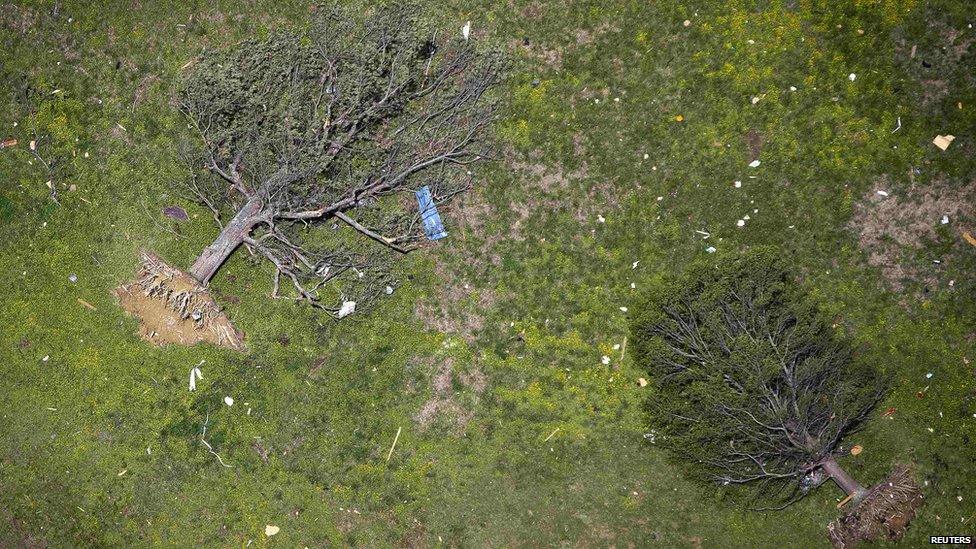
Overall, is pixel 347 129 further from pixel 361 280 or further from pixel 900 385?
pixel 900 385

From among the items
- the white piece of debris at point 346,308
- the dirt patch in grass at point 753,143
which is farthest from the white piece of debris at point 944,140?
the white piece of debris at point 346,308

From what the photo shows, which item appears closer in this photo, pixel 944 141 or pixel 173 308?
pixel 944 141

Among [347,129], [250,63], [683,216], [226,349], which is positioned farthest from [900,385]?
[250,63]

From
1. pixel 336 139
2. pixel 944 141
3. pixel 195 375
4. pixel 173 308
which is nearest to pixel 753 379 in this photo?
pixel 944 141

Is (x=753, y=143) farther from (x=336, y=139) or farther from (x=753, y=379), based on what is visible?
(x=336, y=139)

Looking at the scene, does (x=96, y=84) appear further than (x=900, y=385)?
Yes

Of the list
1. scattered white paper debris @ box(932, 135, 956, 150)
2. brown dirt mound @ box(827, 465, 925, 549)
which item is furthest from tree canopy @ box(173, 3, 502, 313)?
brown dirt mound @ box(827, 465, 925, 549)
